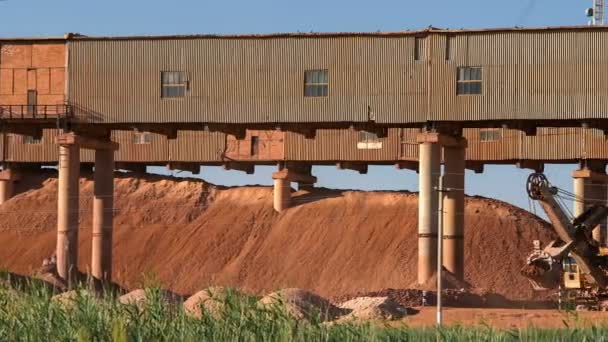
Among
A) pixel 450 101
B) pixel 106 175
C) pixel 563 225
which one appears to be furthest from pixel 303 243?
pixel 563 225

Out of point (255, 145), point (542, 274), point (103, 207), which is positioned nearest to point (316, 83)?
point (103, 207)

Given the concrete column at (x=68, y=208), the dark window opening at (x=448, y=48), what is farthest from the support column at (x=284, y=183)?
the dark window opening at (x=448, y=48)

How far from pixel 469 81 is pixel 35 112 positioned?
1836cm

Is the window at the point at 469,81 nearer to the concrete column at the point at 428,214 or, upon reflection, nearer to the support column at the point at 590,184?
the concrete column at the point at 428,214

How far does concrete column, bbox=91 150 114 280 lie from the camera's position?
208 feet

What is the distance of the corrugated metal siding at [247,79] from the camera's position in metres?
58.7

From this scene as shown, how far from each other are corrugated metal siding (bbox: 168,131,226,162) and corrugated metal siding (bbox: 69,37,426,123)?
17.6m

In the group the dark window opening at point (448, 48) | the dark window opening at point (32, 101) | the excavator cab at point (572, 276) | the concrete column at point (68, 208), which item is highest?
the dark window opening at point (448, 48)

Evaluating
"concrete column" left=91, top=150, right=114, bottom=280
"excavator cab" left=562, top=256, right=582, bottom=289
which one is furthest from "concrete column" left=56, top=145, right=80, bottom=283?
"excavator cab" left=562, top=256, right=582, bottom=289

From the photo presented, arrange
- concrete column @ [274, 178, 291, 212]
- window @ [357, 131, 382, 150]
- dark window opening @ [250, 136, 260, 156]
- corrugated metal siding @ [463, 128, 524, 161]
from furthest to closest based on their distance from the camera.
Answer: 1. dark window opening @ [250, 136, 260, 156]
2. concrete column @ [274, 178, 291, 212]
3. window @ [357, 131, 382, 150]
4. corrugated metal siding @ [463, 128, 524, 161]

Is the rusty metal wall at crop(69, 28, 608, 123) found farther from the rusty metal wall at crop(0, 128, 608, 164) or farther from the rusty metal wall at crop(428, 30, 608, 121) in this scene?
the rusty metal wall at crop(0, 128, 608, 164)

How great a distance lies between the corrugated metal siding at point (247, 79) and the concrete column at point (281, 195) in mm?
17372

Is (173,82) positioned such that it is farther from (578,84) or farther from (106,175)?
(578,84)

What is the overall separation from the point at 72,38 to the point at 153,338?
37.7m
